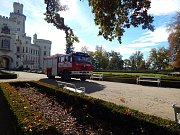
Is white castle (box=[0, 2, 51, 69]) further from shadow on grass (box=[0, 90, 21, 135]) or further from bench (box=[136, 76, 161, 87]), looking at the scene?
shadow on grass (box=[0, 90, 21, 135])

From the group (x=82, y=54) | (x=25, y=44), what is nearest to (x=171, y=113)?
(x=82, y=54)

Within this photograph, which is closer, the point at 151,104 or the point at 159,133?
the point at 159,133

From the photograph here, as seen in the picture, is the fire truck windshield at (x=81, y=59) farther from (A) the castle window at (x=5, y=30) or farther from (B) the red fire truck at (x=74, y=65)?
(A) the castle window at (x=5, y=30)

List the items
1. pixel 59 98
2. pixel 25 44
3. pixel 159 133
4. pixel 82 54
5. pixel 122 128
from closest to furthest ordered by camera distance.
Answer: pixel 159 133 → pixel 122 128 → pixel 59 98 → pixel 82 54 → pixel 25 44

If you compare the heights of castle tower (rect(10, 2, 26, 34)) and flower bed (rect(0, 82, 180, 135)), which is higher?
castle tower (rect(10, 2, 26, 34))

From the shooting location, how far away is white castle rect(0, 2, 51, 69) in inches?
3514

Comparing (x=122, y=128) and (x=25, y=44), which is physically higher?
(x=25, y=44)

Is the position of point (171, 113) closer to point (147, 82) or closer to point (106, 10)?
point (106, 10)

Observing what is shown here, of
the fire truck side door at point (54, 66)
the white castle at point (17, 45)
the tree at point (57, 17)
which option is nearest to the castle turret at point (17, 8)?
the white castle at point (17, 45)

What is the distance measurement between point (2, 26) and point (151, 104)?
85.9 metres

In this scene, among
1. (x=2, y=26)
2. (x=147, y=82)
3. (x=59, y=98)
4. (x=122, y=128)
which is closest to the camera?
(x=122, y=128)

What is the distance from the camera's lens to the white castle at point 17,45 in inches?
3514

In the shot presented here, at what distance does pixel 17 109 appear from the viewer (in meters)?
7.41

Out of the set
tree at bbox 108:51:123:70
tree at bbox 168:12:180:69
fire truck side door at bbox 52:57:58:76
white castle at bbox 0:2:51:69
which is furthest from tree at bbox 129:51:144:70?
fire truck side door at bbox 52:57:58:76
